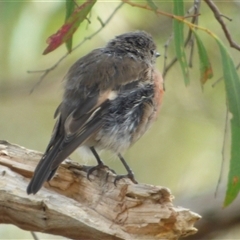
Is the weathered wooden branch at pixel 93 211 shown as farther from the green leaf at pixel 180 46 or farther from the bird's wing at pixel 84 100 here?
the green leaf at pixel 180 46

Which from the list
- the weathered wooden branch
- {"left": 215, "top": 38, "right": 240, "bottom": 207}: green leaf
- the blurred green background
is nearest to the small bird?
the weathered wooden branch

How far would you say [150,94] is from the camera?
4.24 meters

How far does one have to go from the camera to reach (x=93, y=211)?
11.3ft

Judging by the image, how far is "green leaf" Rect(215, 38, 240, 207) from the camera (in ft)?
11.6

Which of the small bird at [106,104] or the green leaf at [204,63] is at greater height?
the green leaf at [204,63]

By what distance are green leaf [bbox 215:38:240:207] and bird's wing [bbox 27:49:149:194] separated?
28.1 inches

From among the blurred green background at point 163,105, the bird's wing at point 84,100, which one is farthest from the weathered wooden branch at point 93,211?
the blurred green background at point 163,105

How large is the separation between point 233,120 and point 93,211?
94cm

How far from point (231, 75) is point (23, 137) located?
3.33 meters

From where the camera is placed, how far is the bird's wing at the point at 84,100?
3598 millimetres

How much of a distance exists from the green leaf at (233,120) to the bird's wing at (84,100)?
28.1 inches

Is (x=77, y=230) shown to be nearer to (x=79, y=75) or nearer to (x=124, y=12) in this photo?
(x=79, y=75)

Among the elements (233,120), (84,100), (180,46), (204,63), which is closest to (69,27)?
(84,100)

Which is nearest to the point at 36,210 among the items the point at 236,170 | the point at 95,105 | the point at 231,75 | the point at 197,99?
the point at 95,105
